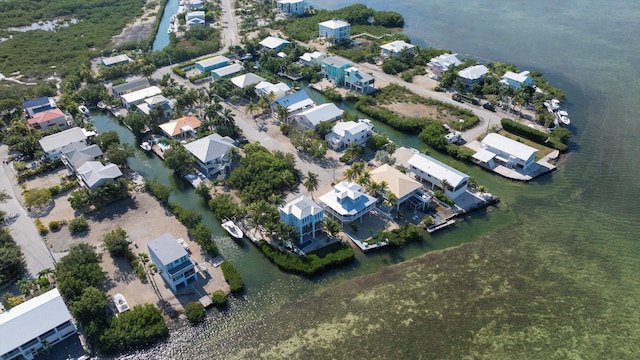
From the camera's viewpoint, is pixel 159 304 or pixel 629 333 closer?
pixel 629 333

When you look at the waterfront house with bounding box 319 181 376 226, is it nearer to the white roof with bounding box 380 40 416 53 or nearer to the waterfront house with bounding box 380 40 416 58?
the waterfront house with bounding box 380 40 416 58

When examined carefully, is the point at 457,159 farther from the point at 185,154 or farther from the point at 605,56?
the point at 605,56

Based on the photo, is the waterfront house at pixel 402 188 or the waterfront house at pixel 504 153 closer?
the waterfront house at pixel 402 188

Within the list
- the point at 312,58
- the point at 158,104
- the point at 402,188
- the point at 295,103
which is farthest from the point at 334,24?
the point at 402,188

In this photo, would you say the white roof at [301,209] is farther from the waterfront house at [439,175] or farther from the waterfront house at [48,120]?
the waterfront house at [48,120]

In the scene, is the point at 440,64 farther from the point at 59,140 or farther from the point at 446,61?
the point at 59,140

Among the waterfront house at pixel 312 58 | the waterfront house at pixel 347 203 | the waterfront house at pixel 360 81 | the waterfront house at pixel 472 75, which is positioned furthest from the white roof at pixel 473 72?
the waterfront house at pixel 347 203

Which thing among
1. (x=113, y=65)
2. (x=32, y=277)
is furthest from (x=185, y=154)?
(x=113, y=65)
